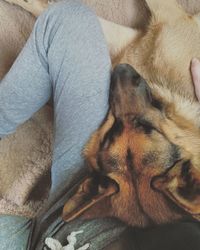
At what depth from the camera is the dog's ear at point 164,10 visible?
A: 1.60 metres

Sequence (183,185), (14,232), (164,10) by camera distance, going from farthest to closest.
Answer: (164,10) → (14,232) → (183,185)

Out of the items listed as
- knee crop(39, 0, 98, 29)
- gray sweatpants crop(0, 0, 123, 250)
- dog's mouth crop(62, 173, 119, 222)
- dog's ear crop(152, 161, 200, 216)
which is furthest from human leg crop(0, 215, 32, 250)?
knee crop(39, 0, 98, 29)

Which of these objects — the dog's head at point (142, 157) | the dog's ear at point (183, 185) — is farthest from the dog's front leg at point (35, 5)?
the dog's ear at point (183, 185)

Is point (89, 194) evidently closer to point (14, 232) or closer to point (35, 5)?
point (14, 232)

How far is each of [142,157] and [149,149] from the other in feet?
0.09

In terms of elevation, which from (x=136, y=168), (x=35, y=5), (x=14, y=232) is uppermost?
(x=35, y=5)

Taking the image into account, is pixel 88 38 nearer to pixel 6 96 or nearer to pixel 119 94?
pixel 119 94

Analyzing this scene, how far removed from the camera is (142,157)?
45.5 inches

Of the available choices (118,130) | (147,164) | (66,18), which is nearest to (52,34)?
(66,18)

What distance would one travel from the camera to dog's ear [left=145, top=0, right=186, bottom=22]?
160 cm

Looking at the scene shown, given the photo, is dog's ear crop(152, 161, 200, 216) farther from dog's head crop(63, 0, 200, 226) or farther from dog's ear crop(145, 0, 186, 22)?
dog's ear crop(145, 0, 186, 22)

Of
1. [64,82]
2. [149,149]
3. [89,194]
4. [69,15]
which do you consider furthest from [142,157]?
[69,15]

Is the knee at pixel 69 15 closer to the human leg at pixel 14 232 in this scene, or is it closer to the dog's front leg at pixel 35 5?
the dog's front leg at pixel 35 5

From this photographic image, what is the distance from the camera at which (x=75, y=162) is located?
1.33 meters
